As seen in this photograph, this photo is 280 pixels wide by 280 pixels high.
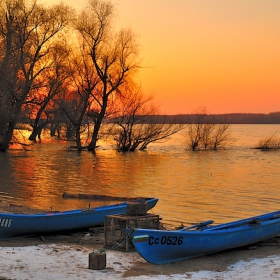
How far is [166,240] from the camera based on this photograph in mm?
10055

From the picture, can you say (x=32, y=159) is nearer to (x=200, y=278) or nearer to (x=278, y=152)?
(x=278, y=152)

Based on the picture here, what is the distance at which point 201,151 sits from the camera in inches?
2180

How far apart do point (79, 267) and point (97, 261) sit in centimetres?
43

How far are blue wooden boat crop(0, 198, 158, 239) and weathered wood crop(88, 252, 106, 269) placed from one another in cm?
331

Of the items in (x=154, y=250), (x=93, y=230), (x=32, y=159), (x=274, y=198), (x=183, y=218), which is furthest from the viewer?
(x=32, y=159)

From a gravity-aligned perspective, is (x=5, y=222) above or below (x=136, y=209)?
below

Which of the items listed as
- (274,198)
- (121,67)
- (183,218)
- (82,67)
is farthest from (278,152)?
(183,218)

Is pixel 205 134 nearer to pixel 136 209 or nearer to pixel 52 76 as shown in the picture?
pixel 52 76

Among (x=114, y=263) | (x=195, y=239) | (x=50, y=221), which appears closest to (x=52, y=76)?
(x=50, y=221)

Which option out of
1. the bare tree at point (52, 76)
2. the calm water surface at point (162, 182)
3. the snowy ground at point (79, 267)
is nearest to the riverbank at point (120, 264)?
the snowy ground at point (79, 267)

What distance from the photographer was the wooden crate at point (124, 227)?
11102mm

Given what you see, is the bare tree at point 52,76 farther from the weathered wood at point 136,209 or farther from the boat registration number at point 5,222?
the weathered wood at point 136,209

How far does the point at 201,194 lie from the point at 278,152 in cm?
3367

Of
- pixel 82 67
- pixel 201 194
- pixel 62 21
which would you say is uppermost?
pixel 62 21
